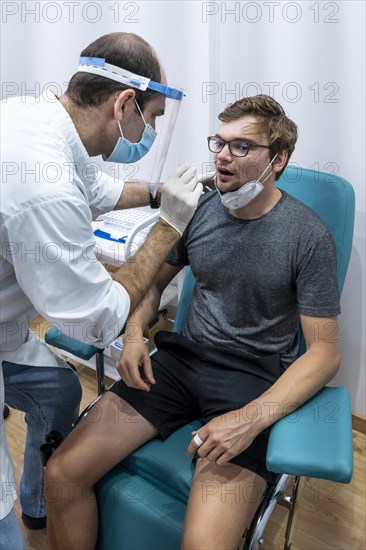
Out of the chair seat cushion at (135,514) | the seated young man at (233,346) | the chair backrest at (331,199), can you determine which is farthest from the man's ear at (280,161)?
the chair seat cushion at (135,514)

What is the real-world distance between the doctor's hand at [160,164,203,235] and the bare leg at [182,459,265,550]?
626mm

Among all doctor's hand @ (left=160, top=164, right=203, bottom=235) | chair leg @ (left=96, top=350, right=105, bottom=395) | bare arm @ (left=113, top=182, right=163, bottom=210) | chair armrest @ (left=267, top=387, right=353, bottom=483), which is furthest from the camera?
bare arm @ (left=113, top=182, right=163, bottom=210)

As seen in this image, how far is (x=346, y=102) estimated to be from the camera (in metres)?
1.73

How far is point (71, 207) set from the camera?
115 cm

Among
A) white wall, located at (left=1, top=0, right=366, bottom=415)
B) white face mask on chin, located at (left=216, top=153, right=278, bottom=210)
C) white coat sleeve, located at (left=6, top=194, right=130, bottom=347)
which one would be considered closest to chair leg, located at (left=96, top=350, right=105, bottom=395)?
white coat sleeve, located at (left=6, top=194, right=130, bottom=347)

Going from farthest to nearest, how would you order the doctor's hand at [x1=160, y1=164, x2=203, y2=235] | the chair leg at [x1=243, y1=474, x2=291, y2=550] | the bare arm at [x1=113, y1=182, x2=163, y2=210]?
the bare arm at [x1=113, y1=182, x2=163, y2=210] → the doctor's hand at [x1=160, y1=164, x2=203, y2=235] → the chair leg at [x1=243, y1=474, x2=291, y2=550]

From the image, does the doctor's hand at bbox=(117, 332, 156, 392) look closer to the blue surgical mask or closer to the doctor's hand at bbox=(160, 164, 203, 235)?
the doctor's hand at bbox=(160, 164, 203, 235)

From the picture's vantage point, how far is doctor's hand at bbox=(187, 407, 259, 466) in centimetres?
125

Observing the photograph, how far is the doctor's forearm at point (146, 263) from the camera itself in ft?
4.52

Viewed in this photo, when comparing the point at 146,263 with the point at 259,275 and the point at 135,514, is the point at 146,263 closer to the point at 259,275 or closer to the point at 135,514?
the point at 259,275

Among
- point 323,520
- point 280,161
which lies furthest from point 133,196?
point 323,520

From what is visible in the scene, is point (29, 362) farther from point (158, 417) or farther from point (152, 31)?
point (152, 31)

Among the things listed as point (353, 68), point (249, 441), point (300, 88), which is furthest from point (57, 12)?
point (249, 441)

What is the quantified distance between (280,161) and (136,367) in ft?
2.35
